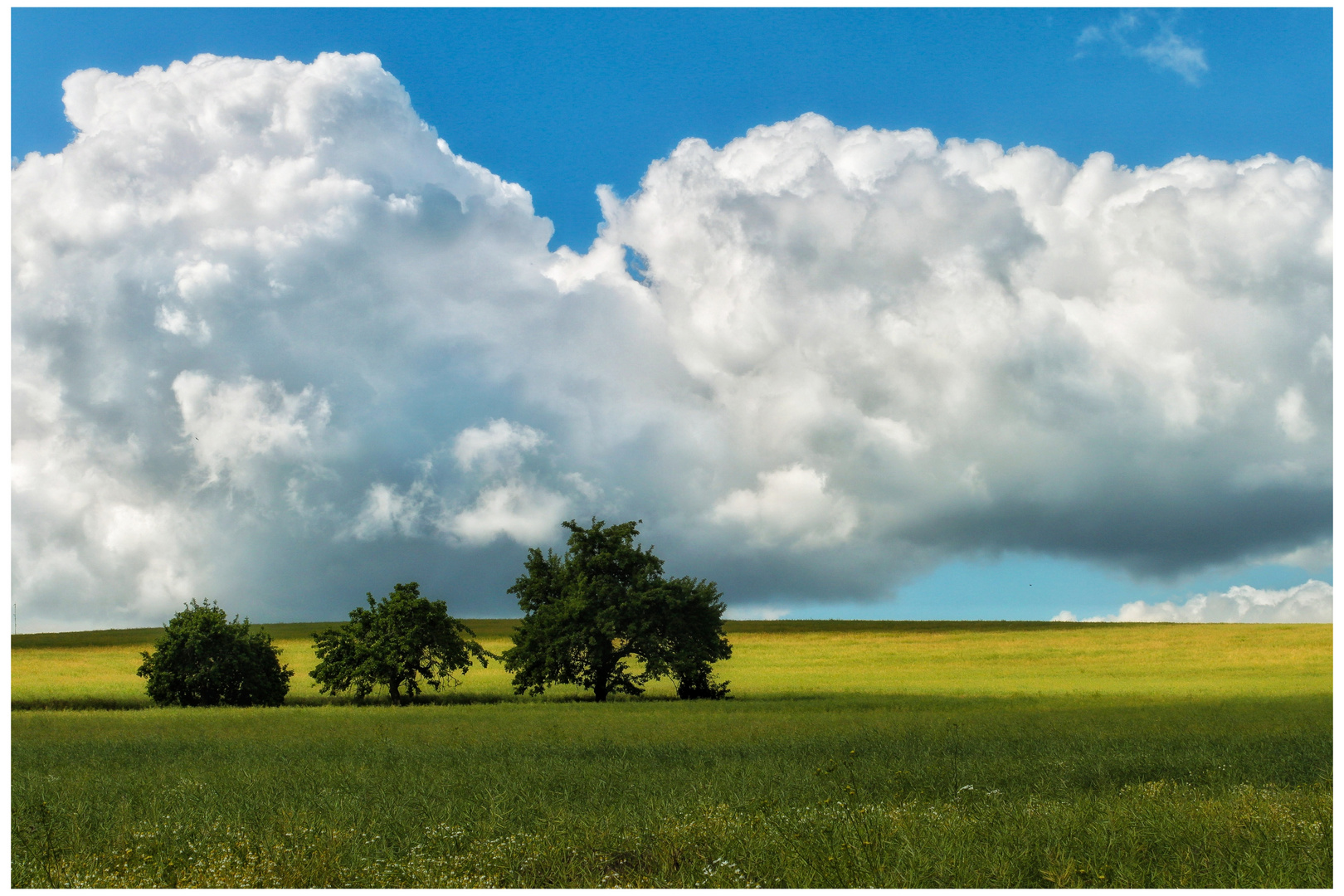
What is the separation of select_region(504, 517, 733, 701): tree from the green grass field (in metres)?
13.2

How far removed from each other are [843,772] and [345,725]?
872 inches

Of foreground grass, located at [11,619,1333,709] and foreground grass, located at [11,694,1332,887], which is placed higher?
foreground grass, located at [11,694,1332,887]

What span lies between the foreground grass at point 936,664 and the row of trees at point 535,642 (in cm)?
258

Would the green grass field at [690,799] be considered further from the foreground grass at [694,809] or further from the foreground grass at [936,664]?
the foreground grass at [936,664]

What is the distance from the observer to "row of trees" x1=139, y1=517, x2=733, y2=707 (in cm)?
5047

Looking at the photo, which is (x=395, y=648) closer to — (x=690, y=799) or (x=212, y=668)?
(x=212, y=668)

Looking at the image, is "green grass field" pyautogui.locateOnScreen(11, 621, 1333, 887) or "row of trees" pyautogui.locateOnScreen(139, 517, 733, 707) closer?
"green grass field" pyautogui.locateOnScreen(11, 621, 1333, 887)

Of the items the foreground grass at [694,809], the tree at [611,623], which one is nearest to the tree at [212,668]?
the tree at [611,623]

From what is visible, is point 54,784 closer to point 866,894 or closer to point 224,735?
point 224,735

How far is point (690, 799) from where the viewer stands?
1341 cm

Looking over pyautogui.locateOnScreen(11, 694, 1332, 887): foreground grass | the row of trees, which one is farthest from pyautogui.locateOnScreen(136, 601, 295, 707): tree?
pyautogui.locateOnScreen(11, 694, 1332, 887): foreground grass

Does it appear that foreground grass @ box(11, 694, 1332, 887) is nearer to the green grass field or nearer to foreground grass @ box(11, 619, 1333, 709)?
the green grass field

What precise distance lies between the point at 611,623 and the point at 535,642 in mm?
5029

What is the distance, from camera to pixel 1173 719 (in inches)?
1150
